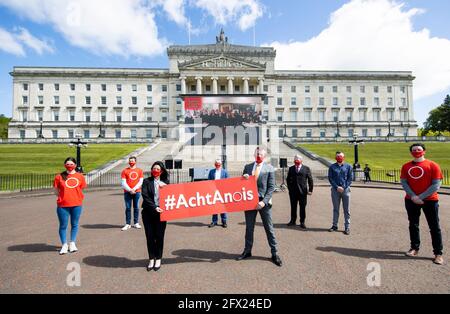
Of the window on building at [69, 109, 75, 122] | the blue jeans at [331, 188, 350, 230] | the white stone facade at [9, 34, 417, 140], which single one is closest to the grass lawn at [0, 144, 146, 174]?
the blue jeans at [331, 188, 350, 230]

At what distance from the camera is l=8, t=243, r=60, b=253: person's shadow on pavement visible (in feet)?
20.0

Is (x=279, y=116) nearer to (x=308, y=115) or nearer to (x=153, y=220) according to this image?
(x=308, y=115)

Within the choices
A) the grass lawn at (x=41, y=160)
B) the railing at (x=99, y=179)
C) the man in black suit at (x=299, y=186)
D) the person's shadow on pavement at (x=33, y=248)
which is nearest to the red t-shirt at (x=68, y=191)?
the person's shadow on pavement at (x=33, y=248)

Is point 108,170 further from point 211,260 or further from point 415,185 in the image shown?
point 415,185

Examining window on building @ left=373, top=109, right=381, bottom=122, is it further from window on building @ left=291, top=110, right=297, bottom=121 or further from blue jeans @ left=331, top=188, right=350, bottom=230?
blue jeans @ left=331, top=188, right=350, bottom=230

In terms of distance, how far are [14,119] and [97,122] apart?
73.6ft

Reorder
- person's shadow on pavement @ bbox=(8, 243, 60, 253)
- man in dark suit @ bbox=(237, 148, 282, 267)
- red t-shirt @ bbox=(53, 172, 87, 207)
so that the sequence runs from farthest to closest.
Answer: person's shadow on pavement @ bbox=(8, 243, 60, 253) → red t-shirt @ bbox=(53, 172, 87, 207) → man in dark suit @ bbox=(237, 148, 282, 267)

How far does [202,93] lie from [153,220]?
68.5 m

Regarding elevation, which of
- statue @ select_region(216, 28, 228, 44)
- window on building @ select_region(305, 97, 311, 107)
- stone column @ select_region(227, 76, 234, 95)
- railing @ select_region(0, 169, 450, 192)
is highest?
statue @ select_region(216, 28, 228, 44)

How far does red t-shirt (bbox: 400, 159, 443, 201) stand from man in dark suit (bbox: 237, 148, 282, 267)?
2943 mm

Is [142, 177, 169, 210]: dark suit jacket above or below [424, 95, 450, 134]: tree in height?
below

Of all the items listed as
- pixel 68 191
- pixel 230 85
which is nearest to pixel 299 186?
pixel 68 191

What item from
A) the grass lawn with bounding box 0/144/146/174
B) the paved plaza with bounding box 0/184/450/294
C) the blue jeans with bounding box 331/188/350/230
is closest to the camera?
the paved plaza with bounding box 0/184/450/294

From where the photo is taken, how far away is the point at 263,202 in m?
5.05
